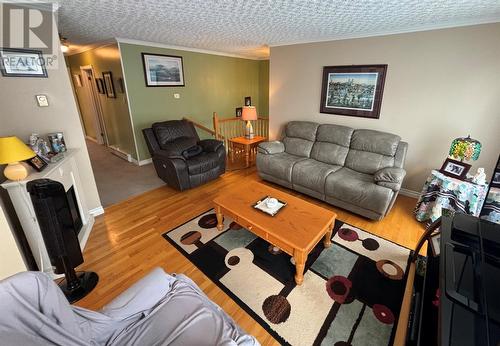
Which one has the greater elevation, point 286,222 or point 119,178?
point 286,222

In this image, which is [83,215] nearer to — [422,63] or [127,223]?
[127,223]

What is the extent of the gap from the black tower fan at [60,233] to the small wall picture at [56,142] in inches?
32.8

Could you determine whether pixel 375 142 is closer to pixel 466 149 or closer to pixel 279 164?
pixel 466 149

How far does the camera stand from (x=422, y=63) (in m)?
2.70

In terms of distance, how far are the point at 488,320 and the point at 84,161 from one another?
3.31 m

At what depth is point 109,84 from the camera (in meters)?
4.37

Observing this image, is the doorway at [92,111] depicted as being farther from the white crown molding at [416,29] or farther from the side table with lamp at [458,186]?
the side table with lamp at [458,186]

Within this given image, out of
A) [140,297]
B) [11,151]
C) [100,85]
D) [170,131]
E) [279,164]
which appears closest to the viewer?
[140,297]

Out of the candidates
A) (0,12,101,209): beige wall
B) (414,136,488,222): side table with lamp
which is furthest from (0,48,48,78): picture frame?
(414,136,488,222): side table with lamp

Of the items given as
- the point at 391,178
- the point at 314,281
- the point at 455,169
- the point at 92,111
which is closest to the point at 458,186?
the point at 455,169

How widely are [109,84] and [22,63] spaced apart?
8.46 feet

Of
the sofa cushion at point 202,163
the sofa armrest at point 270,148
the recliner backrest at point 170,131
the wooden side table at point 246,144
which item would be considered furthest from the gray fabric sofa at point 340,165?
the recliner backrest at point 170,131

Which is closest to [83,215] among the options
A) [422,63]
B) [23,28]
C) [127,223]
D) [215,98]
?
[127,223]

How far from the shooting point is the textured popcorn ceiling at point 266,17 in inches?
78.7
